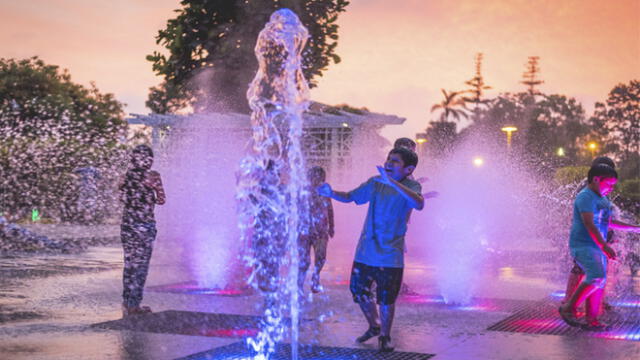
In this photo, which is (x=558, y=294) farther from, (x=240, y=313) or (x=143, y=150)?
(x=143, y=150)

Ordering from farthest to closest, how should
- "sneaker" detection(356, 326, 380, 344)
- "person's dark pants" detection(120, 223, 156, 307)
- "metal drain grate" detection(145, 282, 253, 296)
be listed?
"metal drain grate" detection(145, 282, 253, 296), "person's dark pants" detection(120, 223, 156, 307), "sneaker" detection(356, 326, 380, 344)

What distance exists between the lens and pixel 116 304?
9047mm

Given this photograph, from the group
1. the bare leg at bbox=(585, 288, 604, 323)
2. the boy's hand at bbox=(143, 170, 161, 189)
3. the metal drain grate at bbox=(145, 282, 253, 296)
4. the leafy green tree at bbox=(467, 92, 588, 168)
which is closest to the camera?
the bare leg at bbox=(585, 288, 604, 323)

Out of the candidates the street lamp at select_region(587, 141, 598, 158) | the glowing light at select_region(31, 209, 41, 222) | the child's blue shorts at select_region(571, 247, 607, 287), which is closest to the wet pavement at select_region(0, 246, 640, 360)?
the child's blue shorts at select_region(571, 247, 607, 287)

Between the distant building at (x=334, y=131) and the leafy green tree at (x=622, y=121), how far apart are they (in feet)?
169

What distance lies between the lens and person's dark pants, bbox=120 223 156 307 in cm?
819

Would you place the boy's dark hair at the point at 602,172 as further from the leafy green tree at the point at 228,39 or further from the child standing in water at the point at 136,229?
the leafy green tree at the point at 228,39

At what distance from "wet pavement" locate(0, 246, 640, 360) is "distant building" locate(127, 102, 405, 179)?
55.9 ft

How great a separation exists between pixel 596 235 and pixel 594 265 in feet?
0.97

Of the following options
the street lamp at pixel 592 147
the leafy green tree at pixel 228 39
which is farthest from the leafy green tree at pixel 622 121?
the leafy green tree at pixel 228 39

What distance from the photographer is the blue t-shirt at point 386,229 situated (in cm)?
645

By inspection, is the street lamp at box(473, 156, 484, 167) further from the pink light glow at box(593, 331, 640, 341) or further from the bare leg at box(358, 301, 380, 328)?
the bare leg at box(358, 301, 380, 328)

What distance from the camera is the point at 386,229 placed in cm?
647

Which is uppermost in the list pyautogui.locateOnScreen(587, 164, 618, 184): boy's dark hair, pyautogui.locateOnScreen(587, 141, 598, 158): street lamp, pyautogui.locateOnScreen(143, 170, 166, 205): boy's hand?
pyautogui.locateOnScreen(587, 141, 598, 158): street lamp
